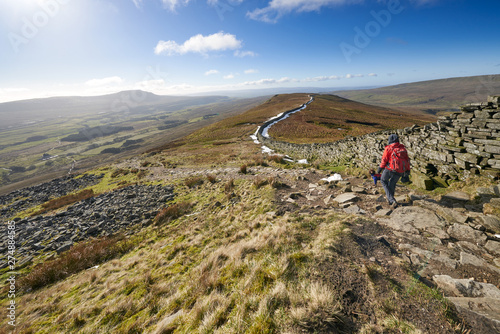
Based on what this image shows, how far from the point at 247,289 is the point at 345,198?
250 inches

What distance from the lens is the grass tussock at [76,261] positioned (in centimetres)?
754

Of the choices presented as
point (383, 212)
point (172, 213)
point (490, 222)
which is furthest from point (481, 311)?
point (172, 213)

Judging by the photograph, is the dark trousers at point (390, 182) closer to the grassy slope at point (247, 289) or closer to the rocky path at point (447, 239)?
the rocky path at point (447, 239)

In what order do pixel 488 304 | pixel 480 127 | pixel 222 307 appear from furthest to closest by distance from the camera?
pixel 480 127 < pixel 222 307 < pixel 488 304

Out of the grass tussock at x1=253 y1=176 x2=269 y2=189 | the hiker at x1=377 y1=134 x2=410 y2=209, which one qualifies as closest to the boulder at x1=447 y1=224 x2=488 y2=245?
the hiker at x1=377 y1=134 x2=410 y2=209

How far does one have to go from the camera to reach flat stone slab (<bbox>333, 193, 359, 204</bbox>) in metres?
8.27

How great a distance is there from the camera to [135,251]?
29.0 feet

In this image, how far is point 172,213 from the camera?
11852 mm

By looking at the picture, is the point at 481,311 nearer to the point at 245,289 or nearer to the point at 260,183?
the point at 245,289

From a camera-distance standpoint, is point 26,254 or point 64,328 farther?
point 26,254

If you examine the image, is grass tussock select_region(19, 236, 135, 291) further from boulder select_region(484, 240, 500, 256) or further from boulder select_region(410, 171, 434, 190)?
boulder select_region(410, 171, 434, 190)

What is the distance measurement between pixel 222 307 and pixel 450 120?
12.6 metres

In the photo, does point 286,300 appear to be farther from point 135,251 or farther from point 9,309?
point 9,309

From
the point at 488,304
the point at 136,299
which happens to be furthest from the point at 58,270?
the point at 488,304
